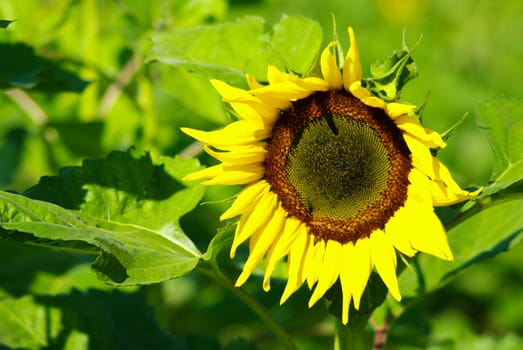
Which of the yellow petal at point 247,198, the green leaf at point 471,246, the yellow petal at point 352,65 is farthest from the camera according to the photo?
the green leaf at point 471,246

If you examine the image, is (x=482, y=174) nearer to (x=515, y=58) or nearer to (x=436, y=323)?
(x=436, y=323)

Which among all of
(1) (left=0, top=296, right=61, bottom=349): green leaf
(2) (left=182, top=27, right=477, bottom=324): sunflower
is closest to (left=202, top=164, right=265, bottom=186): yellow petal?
(2) (left=182, top=27, right=477, bottom=324): sunflower

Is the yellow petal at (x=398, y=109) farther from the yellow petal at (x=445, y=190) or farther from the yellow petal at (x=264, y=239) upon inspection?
the yellow petal at (x=264, y=239)

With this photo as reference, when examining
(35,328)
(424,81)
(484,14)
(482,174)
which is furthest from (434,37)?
(35,328)

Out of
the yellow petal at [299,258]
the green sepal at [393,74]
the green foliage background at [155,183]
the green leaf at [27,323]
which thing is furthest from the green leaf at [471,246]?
Result: the green leaf at [27,323]

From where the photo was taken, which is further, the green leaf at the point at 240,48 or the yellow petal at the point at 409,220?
the green leaf at the point at 240,48

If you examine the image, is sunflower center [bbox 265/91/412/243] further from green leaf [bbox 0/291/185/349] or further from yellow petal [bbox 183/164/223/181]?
green leaf [bbox 0/291/185/349]

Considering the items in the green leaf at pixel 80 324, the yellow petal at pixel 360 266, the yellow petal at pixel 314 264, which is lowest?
the green leaf at pixel 80 324

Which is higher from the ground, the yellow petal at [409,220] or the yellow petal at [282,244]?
the yellow petal at [409,220]

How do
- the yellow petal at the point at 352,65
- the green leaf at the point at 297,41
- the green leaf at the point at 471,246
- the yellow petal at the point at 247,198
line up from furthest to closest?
1. the green leaf at the point at 471,246
2. the green leaf at the point at 297,41
3. the yellow petal at the point at 247,198
4. the yellow petal at the point at 352,65
